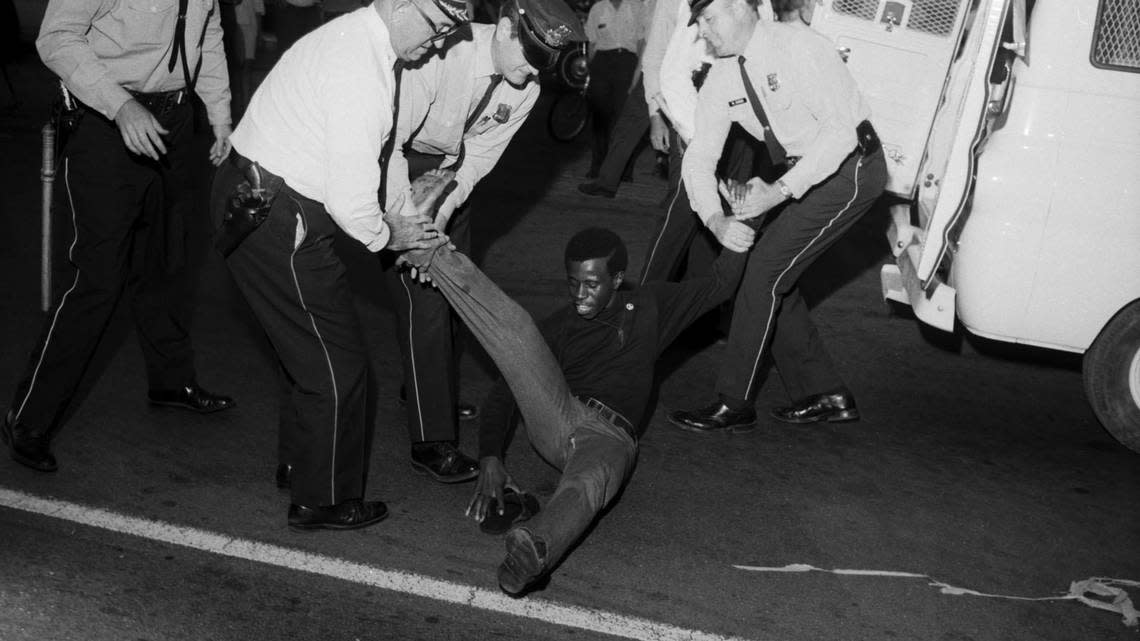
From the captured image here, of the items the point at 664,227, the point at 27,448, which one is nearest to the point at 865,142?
the point at 664,227

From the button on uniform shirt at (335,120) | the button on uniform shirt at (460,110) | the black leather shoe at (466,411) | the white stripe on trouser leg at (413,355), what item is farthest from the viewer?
the black leather shoe at (466,411)

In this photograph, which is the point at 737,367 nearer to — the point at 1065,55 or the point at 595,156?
the point at 1065,55

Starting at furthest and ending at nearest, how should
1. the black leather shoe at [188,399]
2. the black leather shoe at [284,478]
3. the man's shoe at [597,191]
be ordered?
the man's shoe at [597,191]
the black leather shoe at [188,399]
the black leather shoe at [284,478]

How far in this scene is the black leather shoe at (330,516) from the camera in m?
4.04

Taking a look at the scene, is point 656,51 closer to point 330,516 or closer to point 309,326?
point 309,326

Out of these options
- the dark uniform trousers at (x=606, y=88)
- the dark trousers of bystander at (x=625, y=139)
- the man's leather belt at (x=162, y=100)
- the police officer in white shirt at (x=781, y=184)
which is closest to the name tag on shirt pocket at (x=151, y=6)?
the man's leather belt at (x=162, y=100)

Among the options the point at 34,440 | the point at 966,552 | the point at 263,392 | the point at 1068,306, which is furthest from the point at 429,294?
the point at 1068,306

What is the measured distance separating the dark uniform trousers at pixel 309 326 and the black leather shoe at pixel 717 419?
1.73 m

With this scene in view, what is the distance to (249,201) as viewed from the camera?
12.0ft

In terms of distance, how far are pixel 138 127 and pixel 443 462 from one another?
1690 mm

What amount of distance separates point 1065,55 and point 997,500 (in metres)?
1.95

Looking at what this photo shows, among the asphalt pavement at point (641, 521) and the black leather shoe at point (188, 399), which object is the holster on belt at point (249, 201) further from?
the black leather shoe at point (188, 399)

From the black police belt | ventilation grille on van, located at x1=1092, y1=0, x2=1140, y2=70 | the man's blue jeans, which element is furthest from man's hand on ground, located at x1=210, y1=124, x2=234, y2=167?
ventilation grille on van, located at x1=1092, y1=0, x2=1140, y2=70

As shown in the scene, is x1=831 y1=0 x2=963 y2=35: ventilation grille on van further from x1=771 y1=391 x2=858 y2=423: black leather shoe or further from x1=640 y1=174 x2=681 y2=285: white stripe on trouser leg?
x1=771 y1=391 x2=858 y2=423: black leather shoe
